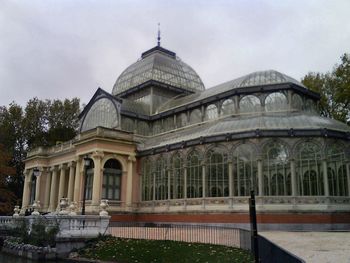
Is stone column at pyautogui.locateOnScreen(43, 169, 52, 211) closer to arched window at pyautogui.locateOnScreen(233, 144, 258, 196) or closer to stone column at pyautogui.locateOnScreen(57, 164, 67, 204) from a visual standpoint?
stone column at pyautogui.locateOnScreen(57, 164, 67, 204)

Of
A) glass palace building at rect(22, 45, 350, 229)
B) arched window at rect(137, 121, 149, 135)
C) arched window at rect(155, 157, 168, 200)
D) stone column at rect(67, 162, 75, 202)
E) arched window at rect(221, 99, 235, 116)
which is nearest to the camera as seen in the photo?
glass palace building at rect(22, 45, 350, 229)

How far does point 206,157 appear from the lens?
94.6 ft

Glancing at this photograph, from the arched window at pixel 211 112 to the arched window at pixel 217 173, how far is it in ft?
22.3

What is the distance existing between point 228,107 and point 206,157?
669 centimetres

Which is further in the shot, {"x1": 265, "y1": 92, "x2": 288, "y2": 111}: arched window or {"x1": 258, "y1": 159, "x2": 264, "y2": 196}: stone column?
{"x1": 265, "y1": 92, "x2": 288, "y2": 111}: arched window

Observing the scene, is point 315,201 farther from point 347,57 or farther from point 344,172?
point 347,57

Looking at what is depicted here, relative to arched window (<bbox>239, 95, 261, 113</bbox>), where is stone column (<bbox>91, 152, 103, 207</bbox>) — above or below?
below

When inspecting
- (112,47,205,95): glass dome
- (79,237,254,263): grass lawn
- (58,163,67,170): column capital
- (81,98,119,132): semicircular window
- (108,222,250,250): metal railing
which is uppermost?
(112,47,205,95): glass dome

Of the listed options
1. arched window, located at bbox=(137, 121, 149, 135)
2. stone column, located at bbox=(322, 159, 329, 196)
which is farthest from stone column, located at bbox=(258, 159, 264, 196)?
arched window, located at bbox=(137, 121, 149, 135)

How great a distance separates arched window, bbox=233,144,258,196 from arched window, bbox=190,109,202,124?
9.36 m

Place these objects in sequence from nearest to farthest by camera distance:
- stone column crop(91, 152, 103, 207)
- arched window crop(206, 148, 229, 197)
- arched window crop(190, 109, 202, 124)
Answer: arched window crop(206, 148, 229, 197) → stone column crop(91, 152, 103, 207) → arched window crop(190, 109, 202, 124)

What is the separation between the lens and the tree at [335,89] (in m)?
35.8

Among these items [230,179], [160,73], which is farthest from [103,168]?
[160,73]

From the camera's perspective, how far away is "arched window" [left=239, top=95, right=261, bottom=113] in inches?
1267
